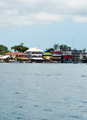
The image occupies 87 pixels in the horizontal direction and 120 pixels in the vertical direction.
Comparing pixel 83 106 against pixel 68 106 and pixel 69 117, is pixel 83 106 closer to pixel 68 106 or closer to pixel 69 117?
pixel 68 106

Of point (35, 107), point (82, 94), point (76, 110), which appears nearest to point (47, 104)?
point (35, 107)

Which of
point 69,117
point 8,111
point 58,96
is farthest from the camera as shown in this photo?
point 58,96

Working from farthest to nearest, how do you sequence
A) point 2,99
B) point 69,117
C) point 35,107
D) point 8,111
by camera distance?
point 2,99 < point 35,107 < point 8,111 < point 69,117

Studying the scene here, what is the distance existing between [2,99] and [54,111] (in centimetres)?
646

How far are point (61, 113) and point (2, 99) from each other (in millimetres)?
7174

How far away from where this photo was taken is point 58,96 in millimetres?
28797

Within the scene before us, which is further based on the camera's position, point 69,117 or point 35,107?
point 35,107

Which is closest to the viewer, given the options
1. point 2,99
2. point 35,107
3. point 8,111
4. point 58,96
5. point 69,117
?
point 69,117

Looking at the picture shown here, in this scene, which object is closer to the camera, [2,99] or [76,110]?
[76,110]

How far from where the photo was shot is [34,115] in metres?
20.6

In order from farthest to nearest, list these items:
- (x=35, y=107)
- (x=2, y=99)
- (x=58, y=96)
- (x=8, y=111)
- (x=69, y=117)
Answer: (x=58, y=96), (x=2, y=99), (x=35, y=107), (x=8, y=111), (x=69, y=117)

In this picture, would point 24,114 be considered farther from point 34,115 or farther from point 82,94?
point 82,94

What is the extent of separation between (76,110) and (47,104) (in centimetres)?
304

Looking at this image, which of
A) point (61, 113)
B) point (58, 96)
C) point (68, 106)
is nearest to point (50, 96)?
point (58, 96)
